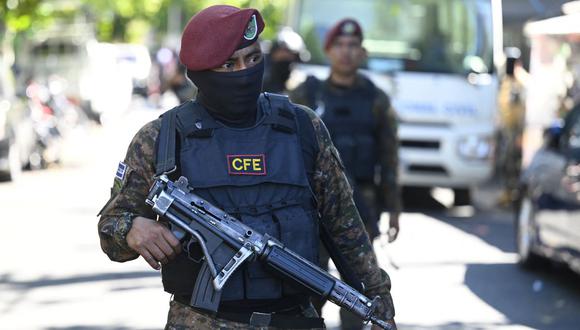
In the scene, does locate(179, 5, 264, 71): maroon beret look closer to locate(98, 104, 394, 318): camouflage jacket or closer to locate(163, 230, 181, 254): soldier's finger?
locate(98, 104, 394, 318): camouflage jacket

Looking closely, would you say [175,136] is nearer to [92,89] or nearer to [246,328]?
[246,328]

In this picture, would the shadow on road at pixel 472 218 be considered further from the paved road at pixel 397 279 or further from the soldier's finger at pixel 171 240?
the soldier's finger at pixel 171 240

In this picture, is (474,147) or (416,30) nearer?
(474,147)

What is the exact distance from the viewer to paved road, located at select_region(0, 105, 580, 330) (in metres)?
8.14

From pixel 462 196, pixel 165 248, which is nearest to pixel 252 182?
pixel 165 248

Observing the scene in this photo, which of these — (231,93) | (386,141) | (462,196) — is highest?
(231,93)

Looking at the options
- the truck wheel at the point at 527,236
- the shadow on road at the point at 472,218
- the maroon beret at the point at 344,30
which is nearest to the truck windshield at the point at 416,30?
the shadow on road at the point at 472,218

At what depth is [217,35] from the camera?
348 centimetres

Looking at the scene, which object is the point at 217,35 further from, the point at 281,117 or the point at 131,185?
the point at 131,185

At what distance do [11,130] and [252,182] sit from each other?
14.5m

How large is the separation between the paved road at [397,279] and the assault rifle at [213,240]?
8.84ft

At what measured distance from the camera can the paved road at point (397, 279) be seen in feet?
26.7

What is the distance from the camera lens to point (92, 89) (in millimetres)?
31859

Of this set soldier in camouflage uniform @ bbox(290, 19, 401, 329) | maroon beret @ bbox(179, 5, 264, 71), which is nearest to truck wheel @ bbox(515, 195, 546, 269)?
soldier in camouflage uniform @ bbox(290, 19, 401, 329)
